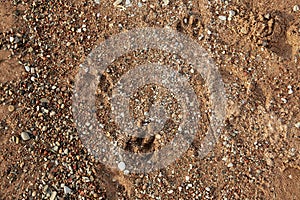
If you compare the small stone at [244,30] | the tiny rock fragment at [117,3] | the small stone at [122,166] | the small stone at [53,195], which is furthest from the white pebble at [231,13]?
the small stone at [53,195]

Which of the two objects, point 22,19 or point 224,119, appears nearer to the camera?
point 224,119

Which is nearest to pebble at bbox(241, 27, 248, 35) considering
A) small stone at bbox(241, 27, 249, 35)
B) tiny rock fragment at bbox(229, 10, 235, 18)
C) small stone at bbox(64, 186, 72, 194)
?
small stone at bbox(241, 27, 249, 35)

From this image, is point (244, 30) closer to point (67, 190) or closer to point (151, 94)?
point (151, 94)

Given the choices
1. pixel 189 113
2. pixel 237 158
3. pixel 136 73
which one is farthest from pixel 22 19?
pixel 237 158

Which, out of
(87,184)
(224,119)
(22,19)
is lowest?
(87,184)

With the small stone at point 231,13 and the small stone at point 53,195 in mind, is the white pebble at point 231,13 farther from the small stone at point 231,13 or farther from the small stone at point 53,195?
the small stone at point 53,195

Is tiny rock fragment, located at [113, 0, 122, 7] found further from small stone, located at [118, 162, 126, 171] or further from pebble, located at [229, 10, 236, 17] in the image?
small stone, located at [118, 162, 126, 171]

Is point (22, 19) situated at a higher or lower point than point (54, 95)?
higher

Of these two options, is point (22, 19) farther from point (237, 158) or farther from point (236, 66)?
point (237, 158)
